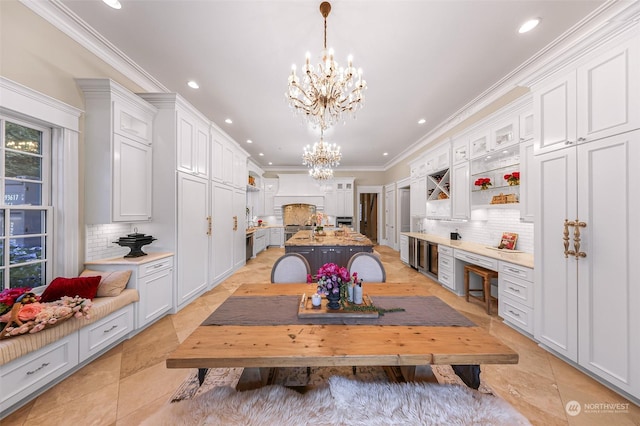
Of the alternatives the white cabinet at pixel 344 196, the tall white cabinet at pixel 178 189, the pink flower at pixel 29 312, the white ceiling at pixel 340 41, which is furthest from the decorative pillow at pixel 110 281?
the white cabinet at pixel 344 196

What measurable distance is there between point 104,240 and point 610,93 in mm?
5021

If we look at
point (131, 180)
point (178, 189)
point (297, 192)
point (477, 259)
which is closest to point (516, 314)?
point (477, 259)

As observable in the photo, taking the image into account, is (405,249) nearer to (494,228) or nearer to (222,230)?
(494,228)

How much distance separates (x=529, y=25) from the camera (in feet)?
6.90

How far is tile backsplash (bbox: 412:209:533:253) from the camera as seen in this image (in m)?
3.01

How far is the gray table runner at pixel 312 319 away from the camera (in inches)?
51.4

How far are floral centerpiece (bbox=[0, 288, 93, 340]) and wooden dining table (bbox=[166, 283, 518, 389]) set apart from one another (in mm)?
1236

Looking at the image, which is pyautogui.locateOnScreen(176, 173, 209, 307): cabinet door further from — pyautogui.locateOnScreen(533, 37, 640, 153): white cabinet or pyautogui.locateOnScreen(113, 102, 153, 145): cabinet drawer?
pyautogui.locateOnScreen(533, 37, 640, 153): white cabinet

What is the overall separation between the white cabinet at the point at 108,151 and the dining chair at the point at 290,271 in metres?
1.91

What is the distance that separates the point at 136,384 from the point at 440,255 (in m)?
4.35

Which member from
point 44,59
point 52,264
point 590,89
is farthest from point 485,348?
point 44,59

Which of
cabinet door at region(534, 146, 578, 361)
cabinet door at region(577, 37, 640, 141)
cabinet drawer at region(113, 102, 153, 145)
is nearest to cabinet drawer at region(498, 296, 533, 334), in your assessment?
cabinet door at region(534, 146, 578, 361)

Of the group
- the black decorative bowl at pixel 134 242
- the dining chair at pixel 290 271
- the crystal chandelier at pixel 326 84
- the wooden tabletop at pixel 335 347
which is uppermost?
the crystal chandelier at pixel 326 84

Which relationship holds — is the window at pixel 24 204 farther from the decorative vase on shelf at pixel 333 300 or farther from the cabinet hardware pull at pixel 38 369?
the decorative vase on shelf at pixel 333 300
